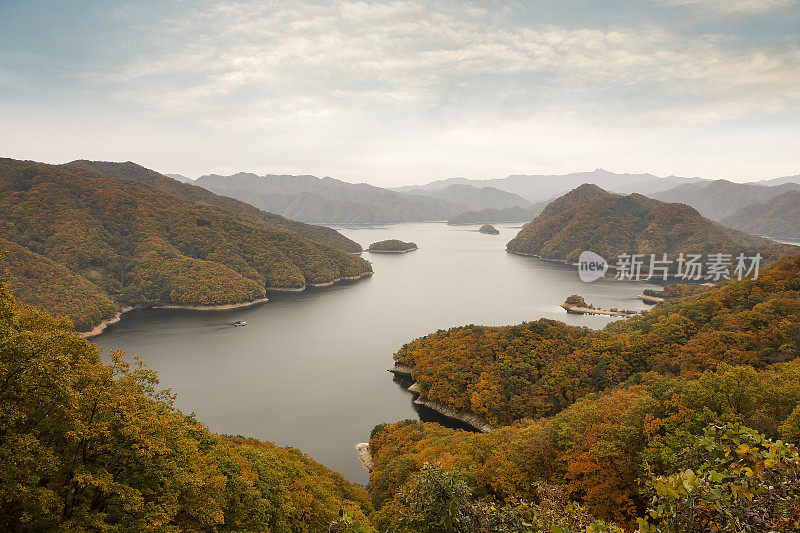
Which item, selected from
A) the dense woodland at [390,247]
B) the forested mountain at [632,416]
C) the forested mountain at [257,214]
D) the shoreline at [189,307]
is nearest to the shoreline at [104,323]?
the shoreline at [189,307]

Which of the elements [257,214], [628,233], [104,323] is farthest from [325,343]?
[628,233]

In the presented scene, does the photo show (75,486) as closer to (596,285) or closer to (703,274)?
(596,285)

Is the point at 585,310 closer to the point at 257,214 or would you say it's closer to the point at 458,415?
the point at 458,415

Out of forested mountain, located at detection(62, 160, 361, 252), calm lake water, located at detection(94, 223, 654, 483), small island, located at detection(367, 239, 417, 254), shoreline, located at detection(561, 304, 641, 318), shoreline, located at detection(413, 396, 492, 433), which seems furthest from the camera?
small island, located at detection(367, 239, 417, 254)

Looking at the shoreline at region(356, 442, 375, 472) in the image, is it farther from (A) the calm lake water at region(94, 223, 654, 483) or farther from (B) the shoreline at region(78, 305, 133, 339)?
(B) the shoreline at region(78, 305, 133, 339)

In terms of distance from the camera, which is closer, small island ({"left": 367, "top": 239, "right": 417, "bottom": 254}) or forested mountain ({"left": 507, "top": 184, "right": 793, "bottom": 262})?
forested mountain ({"left": 507, "top": 184, "right": 793, "bottom": 262})

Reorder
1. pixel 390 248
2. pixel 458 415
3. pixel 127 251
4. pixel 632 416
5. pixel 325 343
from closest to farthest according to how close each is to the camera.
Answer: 1. pixel 632 416
2. pixel 458 415
3. pixel 325 343
4. pixel 127 251
5. pixel 390 248

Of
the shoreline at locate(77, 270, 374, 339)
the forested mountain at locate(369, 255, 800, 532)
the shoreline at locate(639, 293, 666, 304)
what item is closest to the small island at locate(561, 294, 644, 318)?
the shoreline at locate(639, 293, 666, 304)
